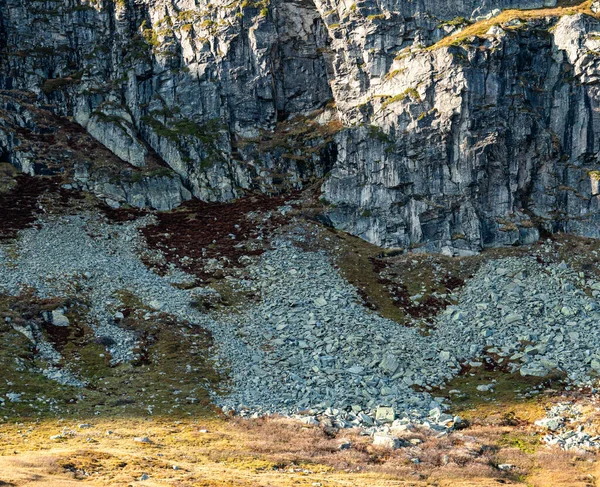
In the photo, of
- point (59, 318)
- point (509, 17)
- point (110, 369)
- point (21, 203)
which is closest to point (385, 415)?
point (110, 369)

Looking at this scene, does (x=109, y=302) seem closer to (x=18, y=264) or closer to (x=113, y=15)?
(x=18, y=264)

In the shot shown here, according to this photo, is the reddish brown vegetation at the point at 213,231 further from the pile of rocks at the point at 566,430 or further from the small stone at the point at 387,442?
the pile of rocks at the point at 566,430

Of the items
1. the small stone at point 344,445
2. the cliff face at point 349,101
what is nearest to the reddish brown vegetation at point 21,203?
the cliff face at point 349,101

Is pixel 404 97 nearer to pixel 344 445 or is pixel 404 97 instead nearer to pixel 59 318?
pixel 59 318

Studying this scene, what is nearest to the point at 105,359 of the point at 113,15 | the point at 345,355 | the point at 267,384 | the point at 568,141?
the point at 267,384

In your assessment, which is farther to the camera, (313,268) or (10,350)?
(313,268)

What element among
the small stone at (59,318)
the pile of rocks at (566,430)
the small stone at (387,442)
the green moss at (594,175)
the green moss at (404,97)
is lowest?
the pile of rocks at (566,430)

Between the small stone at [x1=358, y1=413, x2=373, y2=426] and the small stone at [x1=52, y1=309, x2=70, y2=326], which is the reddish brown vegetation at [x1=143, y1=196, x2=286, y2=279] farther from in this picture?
the small stone at [x1=358, y1=413, x2=373, y2=426]
